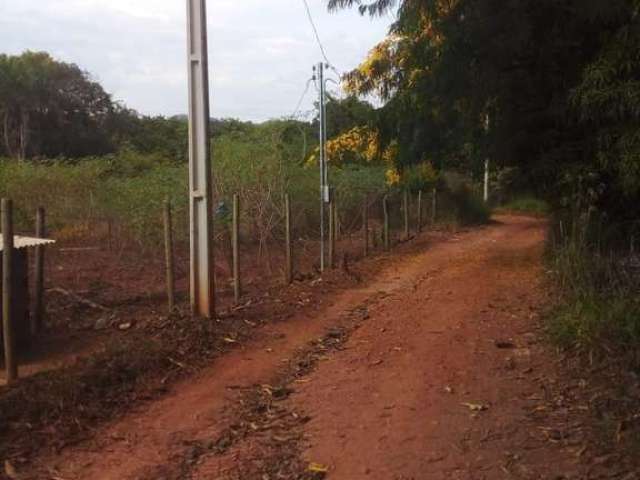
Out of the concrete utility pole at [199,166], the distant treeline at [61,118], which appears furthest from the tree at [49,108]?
the concrete utility pole at [199,166]

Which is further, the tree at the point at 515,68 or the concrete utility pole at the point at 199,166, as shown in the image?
the tree at the point at 515,68

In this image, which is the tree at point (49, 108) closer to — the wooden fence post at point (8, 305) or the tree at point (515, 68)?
the tree at point (515, 68)

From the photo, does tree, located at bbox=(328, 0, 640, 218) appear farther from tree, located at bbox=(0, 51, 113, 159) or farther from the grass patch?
tree, located at bbox=(0, 51, 113, 159)

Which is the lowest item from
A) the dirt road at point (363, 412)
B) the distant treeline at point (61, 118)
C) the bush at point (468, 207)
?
the dirt road at point (363, 412)

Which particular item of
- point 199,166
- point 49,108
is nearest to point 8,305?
point 199,166

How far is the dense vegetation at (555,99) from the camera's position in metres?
9.91

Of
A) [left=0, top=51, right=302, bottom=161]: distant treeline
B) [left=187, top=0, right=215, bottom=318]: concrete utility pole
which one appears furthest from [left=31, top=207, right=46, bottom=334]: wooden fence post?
[left=0, top=51, right=302, bottom=161]: distant treeline

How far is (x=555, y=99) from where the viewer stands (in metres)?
11.9

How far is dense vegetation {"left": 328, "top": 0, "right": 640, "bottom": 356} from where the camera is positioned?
9.91 meters

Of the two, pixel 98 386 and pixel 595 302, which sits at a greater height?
pixel 595 302

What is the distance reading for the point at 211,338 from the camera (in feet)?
25.4

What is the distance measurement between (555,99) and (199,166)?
6101 mm

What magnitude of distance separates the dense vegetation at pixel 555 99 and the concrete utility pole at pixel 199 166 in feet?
9.13

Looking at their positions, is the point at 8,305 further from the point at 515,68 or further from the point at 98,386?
the point at 515,68
